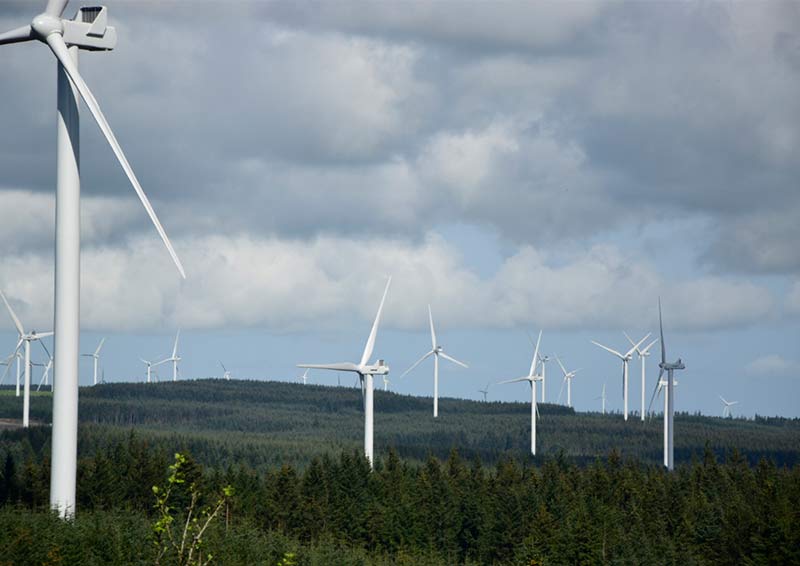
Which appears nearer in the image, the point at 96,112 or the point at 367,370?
the point at 96,112

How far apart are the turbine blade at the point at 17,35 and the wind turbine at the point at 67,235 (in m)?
0.30

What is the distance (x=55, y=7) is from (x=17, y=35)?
1981 millimetres

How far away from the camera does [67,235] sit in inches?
1817

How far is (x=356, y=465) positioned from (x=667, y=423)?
39289 mm

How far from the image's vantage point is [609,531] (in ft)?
463

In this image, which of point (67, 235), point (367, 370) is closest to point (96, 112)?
point (67, 235)

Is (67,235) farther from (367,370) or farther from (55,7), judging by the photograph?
(367,370)

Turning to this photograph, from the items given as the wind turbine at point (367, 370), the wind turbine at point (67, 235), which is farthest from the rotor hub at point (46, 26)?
the wind turbine at point (367, 370)

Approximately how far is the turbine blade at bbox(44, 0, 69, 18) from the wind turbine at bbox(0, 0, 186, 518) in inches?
13.8

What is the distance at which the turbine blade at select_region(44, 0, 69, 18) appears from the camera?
159 feet

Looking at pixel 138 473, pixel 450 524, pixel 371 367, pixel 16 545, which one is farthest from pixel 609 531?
pixel 16 545

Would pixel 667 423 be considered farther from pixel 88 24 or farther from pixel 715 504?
pixel 88 24

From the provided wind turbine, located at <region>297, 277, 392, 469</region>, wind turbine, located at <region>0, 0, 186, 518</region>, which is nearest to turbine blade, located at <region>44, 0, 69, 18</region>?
wind turbine, located at <region>0, 0, 186, 518</region>

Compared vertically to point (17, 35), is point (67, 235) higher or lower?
lower
